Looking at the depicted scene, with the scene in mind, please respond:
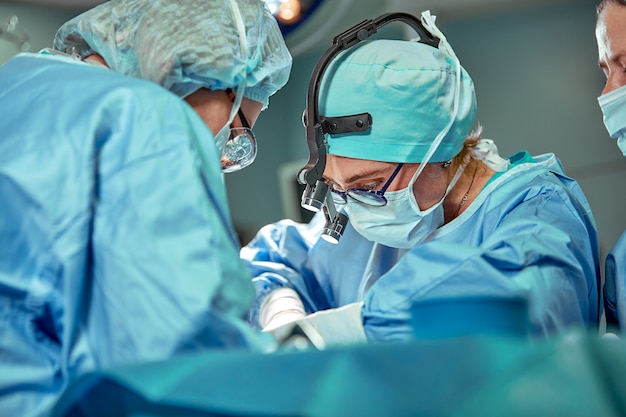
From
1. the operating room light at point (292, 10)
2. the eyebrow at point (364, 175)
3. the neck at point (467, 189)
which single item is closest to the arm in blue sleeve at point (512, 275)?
the neck at point (467, 189)

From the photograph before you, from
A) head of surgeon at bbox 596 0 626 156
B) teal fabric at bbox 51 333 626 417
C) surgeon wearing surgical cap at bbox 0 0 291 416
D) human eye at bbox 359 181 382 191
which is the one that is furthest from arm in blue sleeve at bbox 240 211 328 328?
teal fabric at bbox 51 333 626 417

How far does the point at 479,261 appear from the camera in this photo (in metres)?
1.54

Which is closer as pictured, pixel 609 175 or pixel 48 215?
pixel 48 215

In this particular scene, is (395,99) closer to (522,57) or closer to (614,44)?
(614,44)

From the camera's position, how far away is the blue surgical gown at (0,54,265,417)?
3.22 feet

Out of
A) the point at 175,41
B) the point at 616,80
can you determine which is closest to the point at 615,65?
the point at 616,80

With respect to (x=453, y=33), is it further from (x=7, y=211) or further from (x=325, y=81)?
(x=7, y=211)

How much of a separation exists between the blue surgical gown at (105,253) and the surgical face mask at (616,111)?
1.45 m

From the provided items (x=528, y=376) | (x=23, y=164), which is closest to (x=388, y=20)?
(x=23, y=164)

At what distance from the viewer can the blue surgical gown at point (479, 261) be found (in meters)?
1.58

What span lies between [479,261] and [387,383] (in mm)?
798

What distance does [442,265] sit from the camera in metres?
1.57

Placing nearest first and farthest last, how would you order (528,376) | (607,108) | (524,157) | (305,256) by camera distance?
(528,376) → (607,108) → (524,157) → (305,256)

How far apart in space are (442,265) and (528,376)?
79 centimetres
